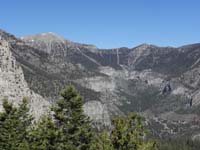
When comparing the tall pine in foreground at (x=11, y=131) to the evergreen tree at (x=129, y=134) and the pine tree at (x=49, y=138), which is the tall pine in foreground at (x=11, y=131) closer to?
the pine tree at (x=49, y=138)

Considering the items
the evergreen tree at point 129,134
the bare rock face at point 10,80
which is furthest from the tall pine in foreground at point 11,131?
the bare rock face at point 10,80

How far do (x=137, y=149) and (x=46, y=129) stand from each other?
9361 millimetres

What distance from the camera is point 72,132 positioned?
141 ft

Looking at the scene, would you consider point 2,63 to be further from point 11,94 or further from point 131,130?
point 131,130

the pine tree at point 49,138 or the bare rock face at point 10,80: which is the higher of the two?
the bare rock face at point 10,80

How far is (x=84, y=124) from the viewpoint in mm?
43250

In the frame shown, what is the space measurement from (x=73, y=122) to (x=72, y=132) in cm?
93

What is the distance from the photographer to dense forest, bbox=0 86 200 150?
38.7m

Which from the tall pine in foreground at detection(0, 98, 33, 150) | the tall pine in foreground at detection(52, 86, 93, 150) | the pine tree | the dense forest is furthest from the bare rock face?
the tall pine in foreground at detection(52, 86, 93, 150)

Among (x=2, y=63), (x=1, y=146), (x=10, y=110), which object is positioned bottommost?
(x=1, y=146)

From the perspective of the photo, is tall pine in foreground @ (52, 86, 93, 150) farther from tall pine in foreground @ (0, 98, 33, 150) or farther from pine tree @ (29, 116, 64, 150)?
tall pine in foreground @ (0, 98, 33, 150)

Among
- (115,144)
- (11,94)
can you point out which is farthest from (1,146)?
(11,94)

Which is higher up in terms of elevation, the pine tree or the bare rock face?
the bare rock face

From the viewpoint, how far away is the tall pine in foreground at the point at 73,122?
42656 mm
